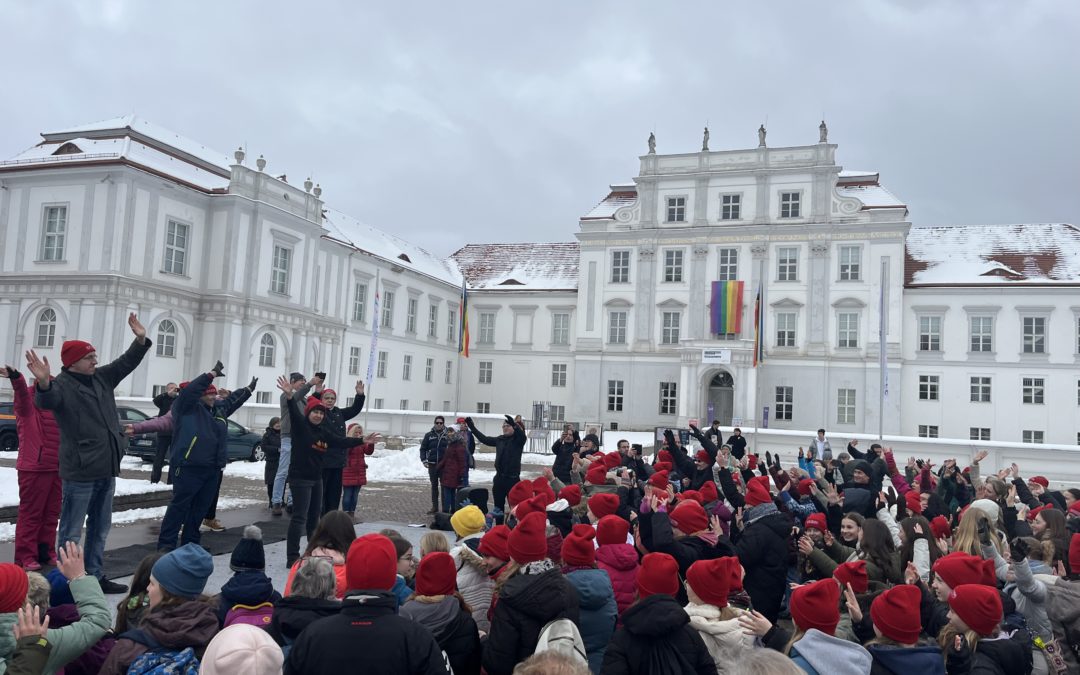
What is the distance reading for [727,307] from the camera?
40281 millimetres

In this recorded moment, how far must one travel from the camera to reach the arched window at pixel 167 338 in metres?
29.4

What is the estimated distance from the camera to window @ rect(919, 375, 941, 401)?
38969 mm

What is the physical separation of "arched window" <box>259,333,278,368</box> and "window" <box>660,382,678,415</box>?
20.6 metres

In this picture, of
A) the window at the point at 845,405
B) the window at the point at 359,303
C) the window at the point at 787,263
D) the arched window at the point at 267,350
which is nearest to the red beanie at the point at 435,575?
the arched window at the point at 267,350

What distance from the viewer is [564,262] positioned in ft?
162

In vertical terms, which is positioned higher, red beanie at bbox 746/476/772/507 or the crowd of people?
red beanie at bbox 746/476/772/507

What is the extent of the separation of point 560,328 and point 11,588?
4351 centimetres

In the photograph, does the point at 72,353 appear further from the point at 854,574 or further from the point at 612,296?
the point at 612,296

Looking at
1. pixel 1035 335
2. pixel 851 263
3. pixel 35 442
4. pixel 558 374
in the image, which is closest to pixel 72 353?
pixel 35 442

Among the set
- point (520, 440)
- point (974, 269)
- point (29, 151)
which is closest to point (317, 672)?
point (520, 440)

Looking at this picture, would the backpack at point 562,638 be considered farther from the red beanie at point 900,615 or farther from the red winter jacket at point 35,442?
the red winter jacket at point 35,442

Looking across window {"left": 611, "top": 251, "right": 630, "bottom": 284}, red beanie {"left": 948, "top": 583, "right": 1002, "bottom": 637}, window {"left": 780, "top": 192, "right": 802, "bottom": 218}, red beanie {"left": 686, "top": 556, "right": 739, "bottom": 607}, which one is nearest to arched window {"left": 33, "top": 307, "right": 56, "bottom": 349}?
window {"left": 611, "top": 251, "right": 630, "bottom": 284}

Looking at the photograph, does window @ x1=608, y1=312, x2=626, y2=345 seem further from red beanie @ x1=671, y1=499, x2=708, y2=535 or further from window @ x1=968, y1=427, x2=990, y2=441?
red beanie @ x1=671, y1=499, x2=708, y2=535

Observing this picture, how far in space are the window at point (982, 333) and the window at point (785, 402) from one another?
9.33 meters
